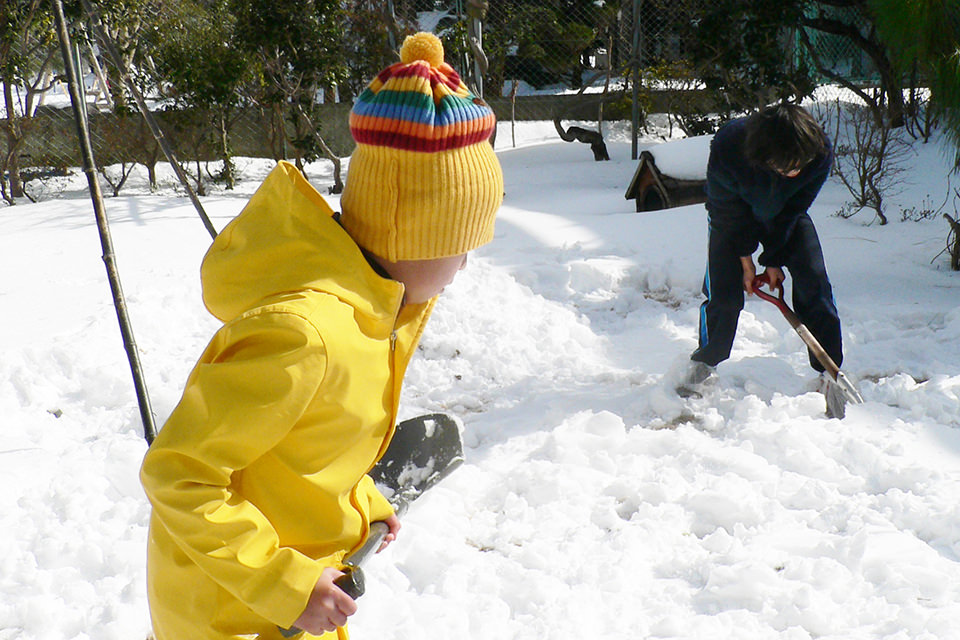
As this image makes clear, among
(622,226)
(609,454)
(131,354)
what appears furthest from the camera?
(622,226)

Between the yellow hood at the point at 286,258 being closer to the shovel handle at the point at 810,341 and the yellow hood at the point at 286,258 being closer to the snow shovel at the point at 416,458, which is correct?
the snow shovel at the point at 416,458

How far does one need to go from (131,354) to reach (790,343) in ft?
10.8

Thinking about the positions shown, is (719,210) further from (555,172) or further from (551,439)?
(555,172)

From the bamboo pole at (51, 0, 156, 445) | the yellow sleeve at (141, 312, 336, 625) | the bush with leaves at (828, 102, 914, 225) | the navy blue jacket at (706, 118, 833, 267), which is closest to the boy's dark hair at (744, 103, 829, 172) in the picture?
the navy blue jacket at (706, 118, 833, 267)

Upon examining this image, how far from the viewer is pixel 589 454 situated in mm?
3076

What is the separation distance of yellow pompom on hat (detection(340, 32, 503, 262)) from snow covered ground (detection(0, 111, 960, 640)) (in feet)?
4.23

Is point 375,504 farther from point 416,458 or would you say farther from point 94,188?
point 94,188

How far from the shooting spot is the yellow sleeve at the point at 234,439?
3.33ft

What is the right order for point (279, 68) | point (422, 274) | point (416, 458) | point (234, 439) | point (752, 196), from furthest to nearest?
point (279, 68)
point (752, 196)
point (416, 458)
point (422, 274)
point (234, 439)

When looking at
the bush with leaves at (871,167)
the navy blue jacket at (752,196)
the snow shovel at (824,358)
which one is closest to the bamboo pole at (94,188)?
the navy blue jacket at (752,196)

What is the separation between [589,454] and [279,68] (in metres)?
6.81

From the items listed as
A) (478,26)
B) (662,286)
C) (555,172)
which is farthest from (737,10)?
(662,286)

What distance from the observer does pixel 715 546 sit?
8.18 feet

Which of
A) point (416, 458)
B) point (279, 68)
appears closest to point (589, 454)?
point (416, 458)
